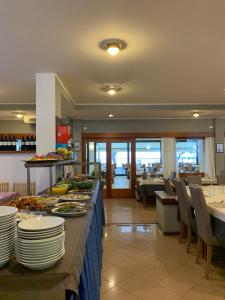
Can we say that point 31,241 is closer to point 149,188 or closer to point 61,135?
point 61,135

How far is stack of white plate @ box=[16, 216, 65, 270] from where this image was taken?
103 centimetres

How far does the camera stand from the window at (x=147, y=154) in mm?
8781

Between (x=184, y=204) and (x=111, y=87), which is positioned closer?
(x=184, y=204)

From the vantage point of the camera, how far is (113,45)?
2.85 meters

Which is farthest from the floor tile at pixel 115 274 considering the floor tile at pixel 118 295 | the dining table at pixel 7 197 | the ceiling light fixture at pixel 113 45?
the ceiling light fixture at pixel 113 45

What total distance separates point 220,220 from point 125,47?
2.23m

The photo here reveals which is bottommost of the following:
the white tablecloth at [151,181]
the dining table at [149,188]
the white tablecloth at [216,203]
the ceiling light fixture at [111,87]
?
the dining table at [149,188]

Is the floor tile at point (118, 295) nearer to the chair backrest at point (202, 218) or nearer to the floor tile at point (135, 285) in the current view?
the floor tile at point (135, 285)

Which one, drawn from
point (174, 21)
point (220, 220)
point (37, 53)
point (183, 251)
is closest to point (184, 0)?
point (174, 21)

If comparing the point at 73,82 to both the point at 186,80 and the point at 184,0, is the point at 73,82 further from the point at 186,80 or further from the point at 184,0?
the point at 184,0

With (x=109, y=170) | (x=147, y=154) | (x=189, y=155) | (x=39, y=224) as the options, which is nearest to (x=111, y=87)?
(x=39, y=224)

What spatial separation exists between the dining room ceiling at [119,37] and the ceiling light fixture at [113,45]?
7cm

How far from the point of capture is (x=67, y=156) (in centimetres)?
360

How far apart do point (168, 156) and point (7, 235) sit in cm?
792
